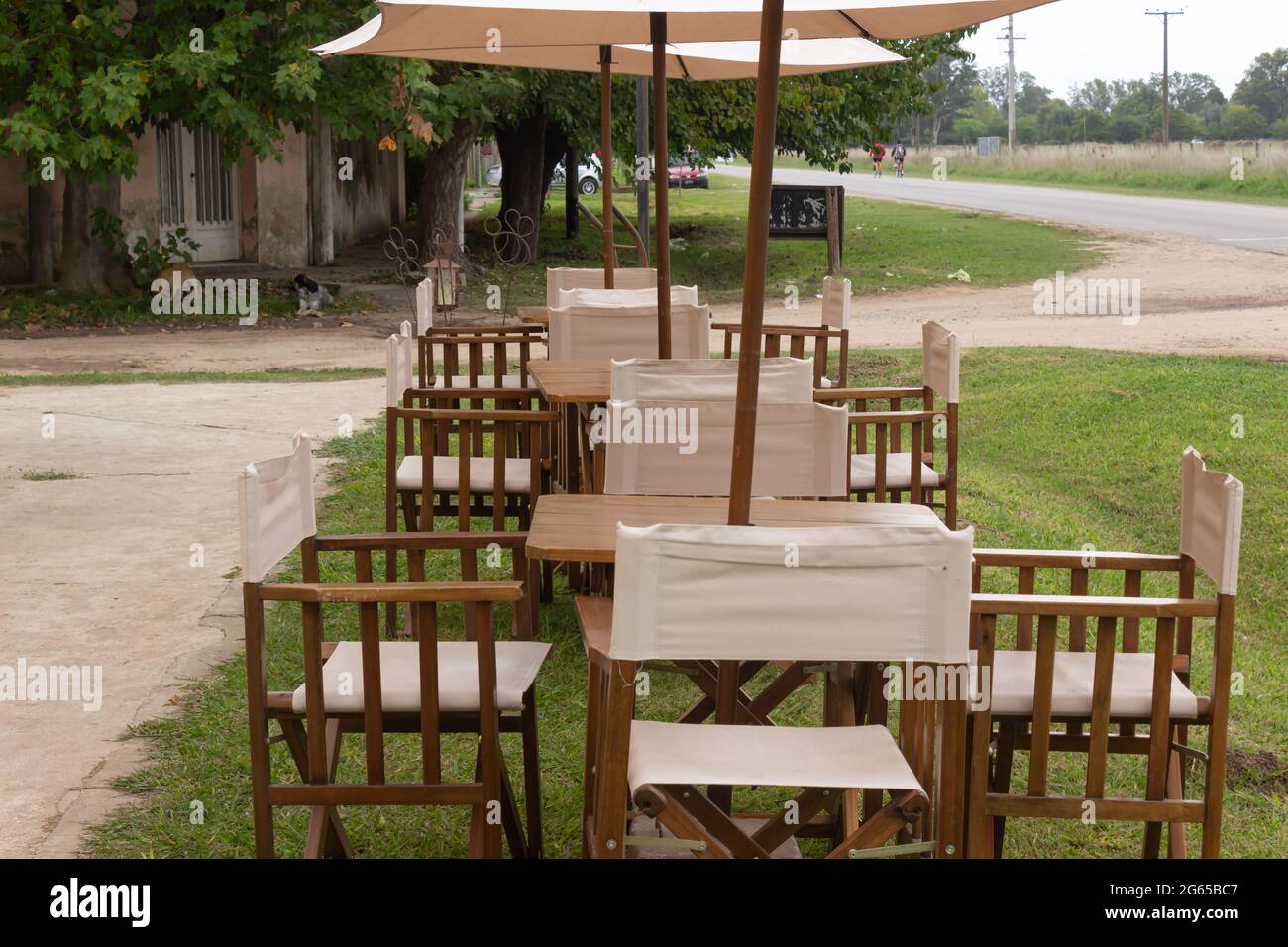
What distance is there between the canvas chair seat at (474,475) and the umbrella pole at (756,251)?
231 centimetres

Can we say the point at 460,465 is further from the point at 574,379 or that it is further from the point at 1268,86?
the point at 1268,86

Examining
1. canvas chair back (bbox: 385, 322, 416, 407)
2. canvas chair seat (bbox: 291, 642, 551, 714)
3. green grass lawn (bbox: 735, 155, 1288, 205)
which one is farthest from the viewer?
green grass lawn (bbox: 735, 155, 1288, 205)

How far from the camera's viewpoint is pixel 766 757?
2836 millimetres

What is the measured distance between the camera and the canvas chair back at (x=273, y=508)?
116 inches

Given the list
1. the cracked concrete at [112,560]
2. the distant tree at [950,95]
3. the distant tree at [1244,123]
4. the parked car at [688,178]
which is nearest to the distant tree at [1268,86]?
the distant tree at [1244,123]

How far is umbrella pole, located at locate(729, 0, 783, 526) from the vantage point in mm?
2922

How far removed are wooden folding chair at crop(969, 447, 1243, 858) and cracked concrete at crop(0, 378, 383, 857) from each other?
213 centimetres

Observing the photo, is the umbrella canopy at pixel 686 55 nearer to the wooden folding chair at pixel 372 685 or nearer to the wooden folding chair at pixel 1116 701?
the wooden folding chair at pixel 372 685

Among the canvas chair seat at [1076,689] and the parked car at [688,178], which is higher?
the parked car at [688,178]

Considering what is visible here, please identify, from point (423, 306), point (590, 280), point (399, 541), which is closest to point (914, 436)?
point (399, 541)

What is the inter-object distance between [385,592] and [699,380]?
1805 mm

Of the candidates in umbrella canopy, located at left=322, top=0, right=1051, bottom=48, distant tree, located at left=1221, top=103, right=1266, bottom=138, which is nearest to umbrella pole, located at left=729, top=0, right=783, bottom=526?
umbrella canopy, located at left=322, top=0, right=1051, bottom=48

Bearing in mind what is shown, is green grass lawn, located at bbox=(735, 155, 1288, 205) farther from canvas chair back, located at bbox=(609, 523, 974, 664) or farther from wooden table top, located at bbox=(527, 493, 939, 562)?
canvas chair back, located at bbox=(609, 523, 974, 664)

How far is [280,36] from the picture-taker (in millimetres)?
15117
